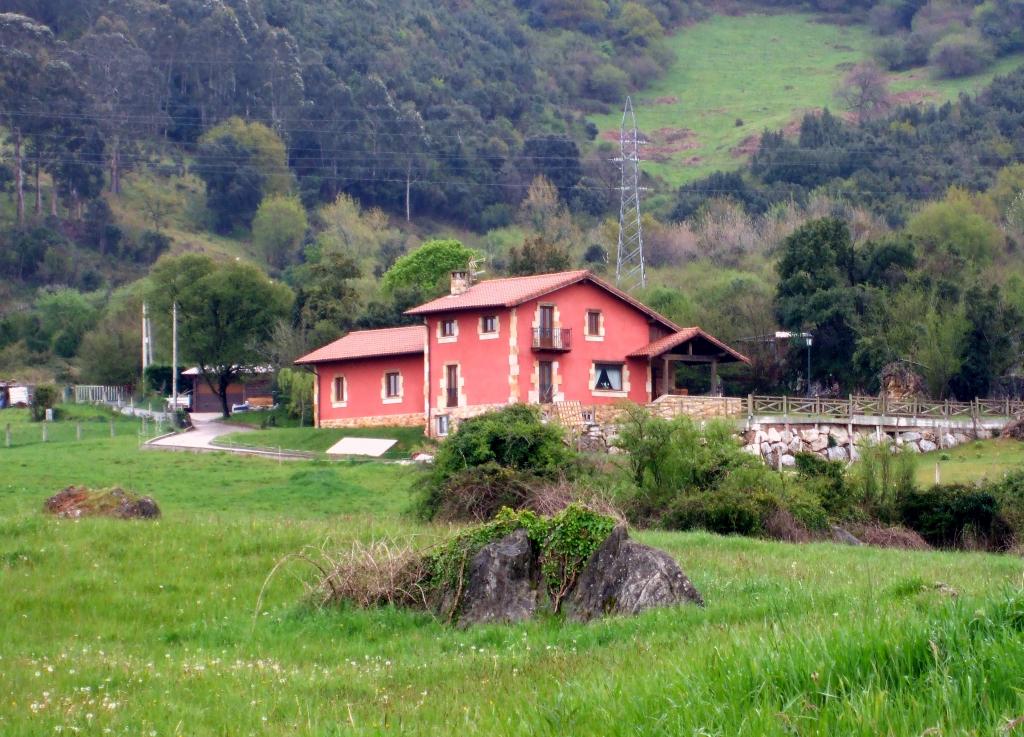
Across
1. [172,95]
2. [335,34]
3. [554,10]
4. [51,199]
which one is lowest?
[51,199]

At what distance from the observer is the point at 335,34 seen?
154 metres

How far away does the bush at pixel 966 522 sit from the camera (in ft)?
95.8

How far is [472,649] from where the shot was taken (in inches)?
486

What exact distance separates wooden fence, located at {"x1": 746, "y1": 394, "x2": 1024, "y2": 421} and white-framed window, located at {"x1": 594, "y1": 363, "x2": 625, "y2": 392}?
6413 mm

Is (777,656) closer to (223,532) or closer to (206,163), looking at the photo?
(223,532)

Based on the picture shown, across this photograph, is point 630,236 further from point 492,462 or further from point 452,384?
point 492,462

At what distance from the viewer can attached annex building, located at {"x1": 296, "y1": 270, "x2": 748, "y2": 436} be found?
5216 cm

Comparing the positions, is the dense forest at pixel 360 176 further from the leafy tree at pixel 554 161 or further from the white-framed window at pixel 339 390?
the white-framed window at pixel 339 390

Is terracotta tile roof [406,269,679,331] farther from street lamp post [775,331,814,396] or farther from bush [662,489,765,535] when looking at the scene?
bush [662,489,765,535]

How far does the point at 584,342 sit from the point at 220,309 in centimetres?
2297

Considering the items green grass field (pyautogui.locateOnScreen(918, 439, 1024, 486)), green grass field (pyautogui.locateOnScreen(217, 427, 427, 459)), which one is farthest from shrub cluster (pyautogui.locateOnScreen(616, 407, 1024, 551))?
green grass field (pyautogui.locateOnScreen(217, 427, 427, 459))

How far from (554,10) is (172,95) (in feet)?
252

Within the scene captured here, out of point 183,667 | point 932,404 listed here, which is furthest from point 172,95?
point 183,667

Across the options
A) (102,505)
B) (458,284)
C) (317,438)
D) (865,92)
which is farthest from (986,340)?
(865,92)
